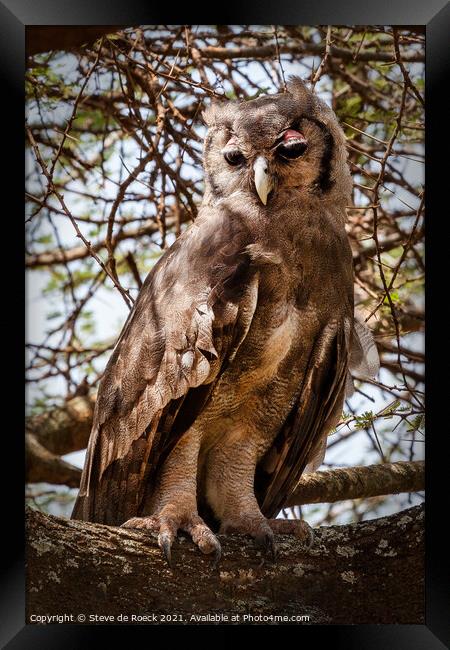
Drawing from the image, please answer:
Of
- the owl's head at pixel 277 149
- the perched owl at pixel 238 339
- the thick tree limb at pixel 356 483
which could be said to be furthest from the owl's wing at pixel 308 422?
the owl's head at pixel 277 149

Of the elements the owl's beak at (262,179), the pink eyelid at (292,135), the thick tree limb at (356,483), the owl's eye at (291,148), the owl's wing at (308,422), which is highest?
the pink eyelid at (292,135)

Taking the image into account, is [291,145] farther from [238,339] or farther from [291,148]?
[238,339]

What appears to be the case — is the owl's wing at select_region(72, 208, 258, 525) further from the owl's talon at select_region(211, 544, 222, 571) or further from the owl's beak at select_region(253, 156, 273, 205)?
the owl's talon at select_region(211, 544, 222, 571)

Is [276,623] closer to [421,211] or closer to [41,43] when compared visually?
[421,211]

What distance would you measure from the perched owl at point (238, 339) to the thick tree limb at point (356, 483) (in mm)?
271

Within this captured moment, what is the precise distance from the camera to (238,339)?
8.52 feet

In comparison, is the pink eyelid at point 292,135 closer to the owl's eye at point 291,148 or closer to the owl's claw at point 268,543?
the owl's eye at point 291,148

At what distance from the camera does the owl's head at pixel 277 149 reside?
2.65 meters

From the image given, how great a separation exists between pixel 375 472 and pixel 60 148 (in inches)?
61.6

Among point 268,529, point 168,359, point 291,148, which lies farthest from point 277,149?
point 268,529

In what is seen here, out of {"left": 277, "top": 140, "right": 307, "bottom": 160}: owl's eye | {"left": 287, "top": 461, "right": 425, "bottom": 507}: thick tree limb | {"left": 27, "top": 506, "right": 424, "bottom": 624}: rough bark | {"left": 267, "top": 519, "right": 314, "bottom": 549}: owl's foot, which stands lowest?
{"left": 27, "top": 506, "right": 424, "bottom": 624}: rough bark

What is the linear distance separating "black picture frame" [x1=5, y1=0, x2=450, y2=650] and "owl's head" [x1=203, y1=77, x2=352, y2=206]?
0.27 meters

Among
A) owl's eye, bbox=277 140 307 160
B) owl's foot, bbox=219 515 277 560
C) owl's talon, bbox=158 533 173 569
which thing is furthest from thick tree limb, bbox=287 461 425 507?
owl's eye, bbox=277 140 307 160

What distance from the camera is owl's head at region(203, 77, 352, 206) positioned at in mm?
2654
